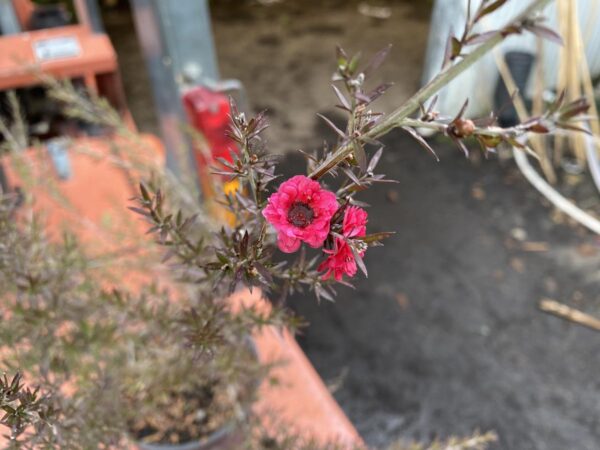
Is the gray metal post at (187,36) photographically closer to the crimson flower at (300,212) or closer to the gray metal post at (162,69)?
the gray metal post at (162,69)

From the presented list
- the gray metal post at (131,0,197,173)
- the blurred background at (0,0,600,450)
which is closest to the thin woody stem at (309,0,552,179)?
the blurred background at (0,0,600,450)

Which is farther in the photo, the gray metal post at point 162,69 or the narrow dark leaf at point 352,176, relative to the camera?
the gray metal post at point 162,69

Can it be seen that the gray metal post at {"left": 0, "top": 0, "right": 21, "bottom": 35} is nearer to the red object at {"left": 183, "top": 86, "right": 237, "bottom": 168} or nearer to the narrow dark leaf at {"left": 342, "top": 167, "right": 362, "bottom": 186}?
the red object at {"left": 183, "top": 86, "right": 237, "bottom": 168}

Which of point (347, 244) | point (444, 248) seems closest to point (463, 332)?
point (444, 248)

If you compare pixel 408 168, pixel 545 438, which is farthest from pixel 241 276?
pixel 408 168

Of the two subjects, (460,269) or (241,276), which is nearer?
(241,276)

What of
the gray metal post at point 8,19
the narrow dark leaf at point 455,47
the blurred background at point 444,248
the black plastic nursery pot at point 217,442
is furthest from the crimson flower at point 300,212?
the gray metal post at point 8,19

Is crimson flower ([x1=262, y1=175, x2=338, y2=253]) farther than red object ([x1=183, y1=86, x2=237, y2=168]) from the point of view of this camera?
No

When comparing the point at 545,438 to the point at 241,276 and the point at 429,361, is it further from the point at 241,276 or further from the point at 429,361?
the point at 241,276
